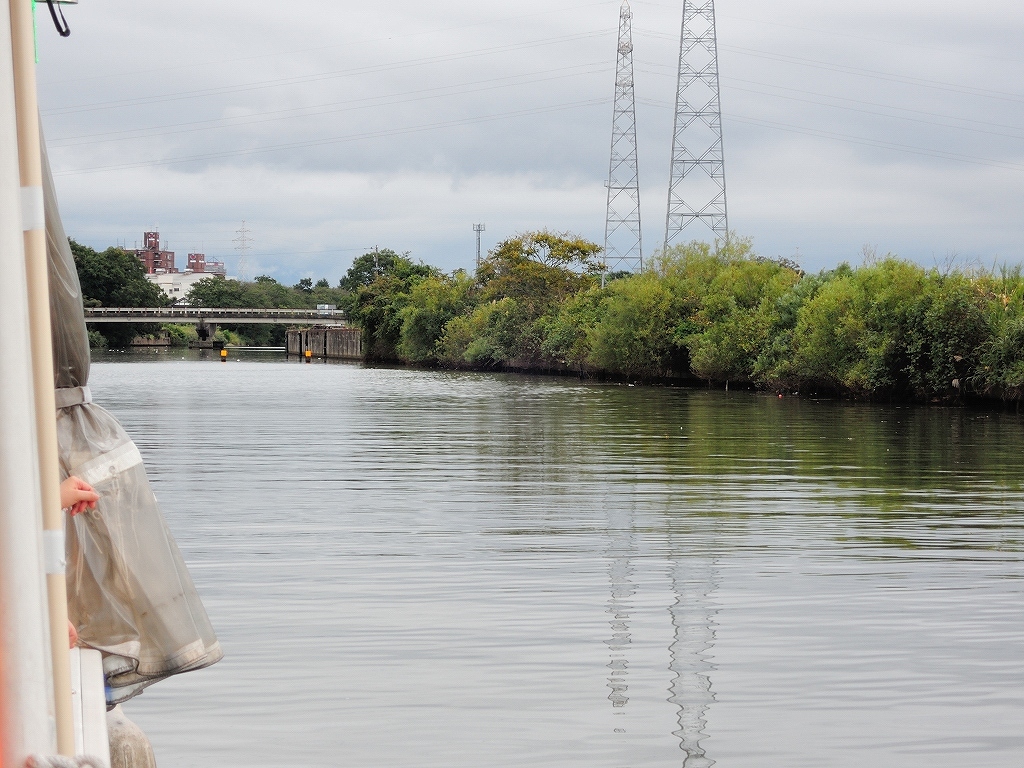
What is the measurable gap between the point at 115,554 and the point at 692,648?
388cm

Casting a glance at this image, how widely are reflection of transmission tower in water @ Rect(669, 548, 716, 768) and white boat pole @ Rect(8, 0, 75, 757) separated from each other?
3145mm

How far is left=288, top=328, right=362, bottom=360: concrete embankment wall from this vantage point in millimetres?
98938

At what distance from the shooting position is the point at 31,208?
2.05 m

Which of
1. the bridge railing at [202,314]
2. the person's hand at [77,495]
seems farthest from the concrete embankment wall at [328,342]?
the person's hand at [77,495]

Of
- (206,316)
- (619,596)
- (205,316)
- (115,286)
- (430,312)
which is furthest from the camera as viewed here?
(115,286)

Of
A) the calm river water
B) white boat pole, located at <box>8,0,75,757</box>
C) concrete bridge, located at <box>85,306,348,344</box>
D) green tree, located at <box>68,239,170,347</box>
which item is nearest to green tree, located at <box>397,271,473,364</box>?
concrete bridge, located at <box>85,306,348,344</box>

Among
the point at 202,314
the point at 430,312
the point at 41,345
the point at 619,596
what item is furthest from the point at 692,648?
the point at 202,314

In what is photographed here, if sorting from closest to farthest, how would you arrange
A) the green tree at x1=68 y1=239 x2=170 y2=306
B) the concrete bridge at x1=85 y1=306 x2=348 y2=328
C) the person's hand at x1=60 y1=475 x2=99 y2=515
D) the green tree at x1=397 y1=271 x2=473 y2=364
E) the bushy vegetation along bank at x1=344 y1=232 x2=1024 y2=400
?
the person's hand at x1=60 y1=475 x2=99 y2=515 < the bushy vegetation along bank at x1=344 y1=232 x2=1024 y2=400 < the green tree at x1=397 y1=271 x2=473 y2=364 < the concrete bridge at x1=85 y1=306 x2=348 y2=328 < the green tree at x1=68 y1=239 x2=170 y2=306

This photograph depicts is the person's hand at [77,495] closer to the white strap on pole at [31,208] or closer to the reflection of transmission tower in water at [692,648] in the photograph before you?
the white strap on pole at [31,208]

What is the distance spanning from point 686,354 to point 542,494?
3637 centimetres

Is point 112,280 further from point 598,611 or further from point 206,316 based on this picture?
point 598,611

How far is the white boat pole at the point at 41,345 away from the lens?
2.03 metres

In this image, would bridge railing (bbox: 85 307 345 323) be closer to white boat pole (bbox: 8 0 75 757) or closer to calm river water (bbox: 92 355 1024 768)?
calm river water (bbox: 92 355 1024 768)

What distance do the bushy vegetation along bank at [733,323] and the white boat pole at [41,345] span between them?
3177 cm
